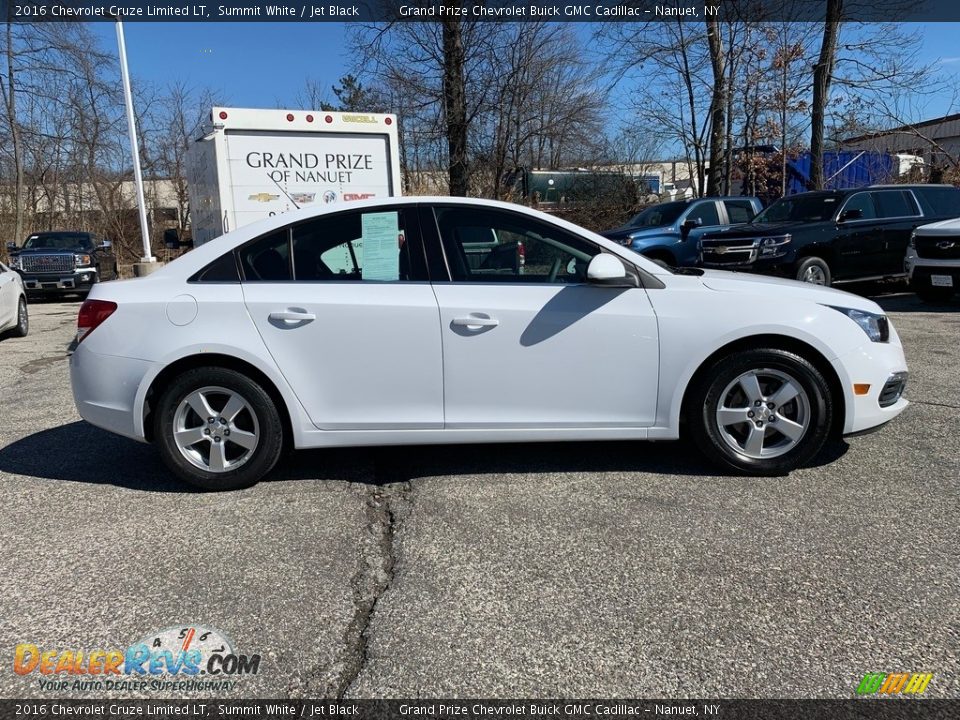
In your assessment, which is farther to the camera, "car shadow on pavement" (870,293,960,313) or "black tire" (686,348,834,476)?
"car shadow on pavement" (870,293,960,313)

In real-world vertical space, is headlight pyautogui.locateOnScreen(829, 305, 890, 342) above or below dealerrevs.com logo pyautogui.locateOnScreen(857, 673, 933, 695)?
above

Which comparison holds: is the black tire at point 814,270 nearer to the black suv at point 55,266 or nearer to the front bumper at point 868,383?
the front bumper at point 868,383

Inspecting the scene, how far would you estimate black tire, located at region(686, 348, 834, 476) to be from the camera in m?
4.09

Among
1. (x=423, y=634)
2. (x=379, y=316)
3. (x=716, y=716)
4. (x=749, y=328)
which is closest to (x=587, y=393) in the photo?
(x=749, y=328)

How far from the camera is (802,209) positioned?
12.1 meters

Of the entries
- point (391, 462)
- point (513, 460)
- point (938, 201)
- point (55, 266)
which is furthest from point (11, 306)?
point (938, 201)

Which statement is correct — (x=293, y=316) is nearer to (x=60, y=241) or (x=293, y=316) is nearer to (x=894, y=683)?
(x=894, y=683)

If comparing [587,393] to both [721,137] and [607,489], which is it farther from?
[721,137]

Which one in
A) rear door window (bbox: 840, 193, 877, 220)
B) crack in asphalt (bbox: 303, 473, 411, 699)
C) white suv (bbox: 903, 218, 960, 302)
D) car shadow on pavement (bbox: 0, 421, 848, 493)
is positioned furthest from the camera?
rear door window (bbox: 840, 193, 877, 220)

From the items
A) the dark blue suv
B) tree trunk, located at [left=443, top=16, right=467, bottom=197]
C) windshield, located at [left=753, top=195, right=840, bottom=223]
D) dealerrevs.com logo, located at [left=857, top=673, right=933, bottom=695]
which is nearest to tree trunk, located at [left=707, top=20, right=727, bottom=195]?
the dark blue suv

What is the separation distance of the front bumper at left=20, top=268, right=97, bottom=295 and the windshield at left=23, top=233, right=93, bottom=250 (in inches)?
49.4

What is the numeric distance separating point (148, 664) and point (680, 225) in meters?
12.7

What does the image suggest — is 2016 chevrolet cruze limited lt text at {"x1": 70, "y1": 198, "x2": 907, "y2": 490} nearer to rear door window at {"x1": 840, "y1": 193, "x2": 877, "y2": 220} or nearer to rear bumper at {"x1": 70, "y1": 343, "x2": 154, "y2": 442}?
rear bumper at {"x1": 70, "y1": 343, "x2": 154, "y2": 442}

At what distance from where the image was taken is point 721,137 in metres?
20.5
